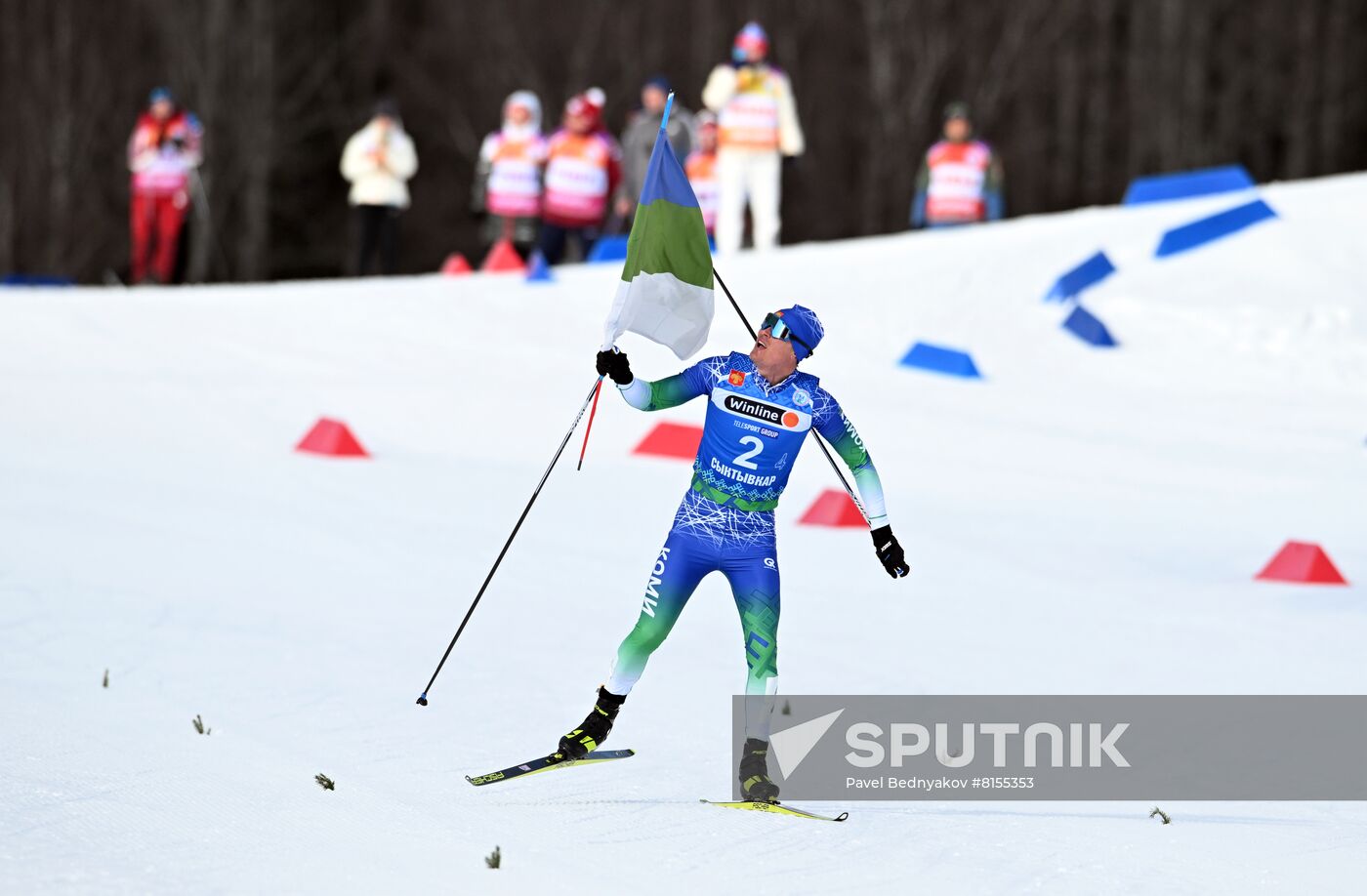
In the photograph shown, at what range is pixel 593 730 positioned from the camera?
5609 millimetres

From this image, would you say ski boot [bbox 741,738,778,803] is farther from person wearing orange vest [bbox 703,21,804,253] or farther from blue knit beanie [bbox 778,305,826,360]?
person wearing orange vest [bbox 703,21,804,253]

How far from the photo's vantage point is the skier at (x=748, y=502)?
5512 mm

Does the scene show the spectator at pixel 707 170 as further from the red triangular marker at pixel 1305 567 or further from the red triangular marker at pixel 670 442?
the red triangular marker at pixel 1305 567

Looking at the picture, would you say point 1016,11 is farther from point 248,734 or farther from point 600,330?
point 248,734

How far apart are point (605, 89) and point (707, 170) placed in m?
11.3

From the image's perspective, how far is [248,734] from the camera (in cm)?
593

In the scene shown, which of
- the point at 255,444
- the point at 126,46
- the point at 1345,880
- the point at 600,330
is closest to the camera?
the point at 1345,880

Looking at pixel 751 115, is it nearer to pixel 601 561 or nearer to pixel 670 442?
pixel 670 442

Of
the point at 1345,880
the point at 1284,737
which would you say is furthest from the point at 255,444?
the point at 1345,880

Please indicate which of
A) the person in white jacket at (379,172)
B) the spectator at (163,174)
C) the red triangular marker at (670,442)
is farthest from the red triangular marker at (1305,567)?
the spectator at (163,174)

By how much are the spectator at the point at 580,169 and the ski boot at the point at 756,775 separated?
1171cm

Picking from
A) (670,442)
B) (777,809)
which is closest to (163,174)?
(670,442)

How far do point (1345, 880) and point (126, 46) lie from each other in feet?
82.4

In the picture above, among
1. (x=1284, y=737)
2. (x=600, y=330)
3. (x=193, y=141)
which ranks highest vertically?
(x=193, y=141)
